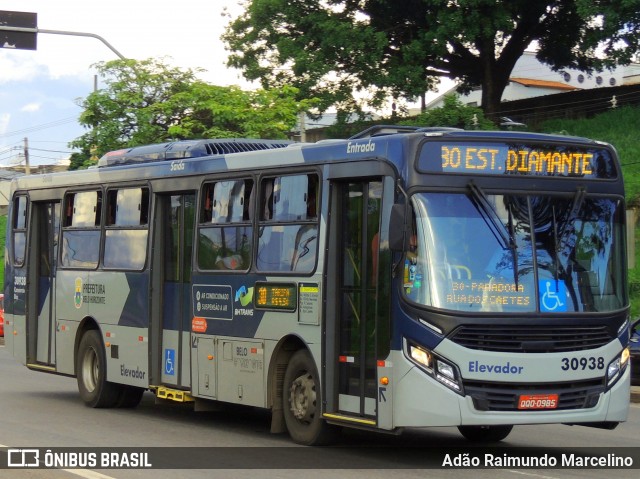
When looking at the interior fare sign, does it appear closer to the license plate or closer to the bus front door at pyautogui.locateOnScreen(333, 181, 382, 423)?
the bus front door at pyautogui.locateOnScreen(333, 181, 382, 423)

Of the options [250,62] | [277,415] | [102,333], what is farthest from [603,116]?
[277,415]

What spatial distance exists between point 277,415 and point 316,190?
247cm

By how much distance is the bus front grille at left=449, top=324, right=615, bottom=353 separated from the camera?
1077 centimetres

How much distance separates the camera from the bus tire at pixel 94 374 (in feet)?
55.1

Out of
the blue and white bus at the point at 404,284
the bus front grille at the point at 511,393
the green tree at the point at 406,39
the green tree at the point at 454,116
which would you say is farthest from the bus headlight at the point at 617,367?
the green tree at the point at 406,39

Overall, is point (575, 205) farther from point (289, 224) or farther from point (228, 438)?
point (228, 438)

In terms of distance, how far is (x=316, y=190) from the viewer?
12.6 metres

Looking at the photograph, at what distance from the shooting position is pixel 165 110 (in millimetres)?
29406

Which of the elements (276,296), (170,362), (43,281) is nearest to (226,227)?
(276,296)

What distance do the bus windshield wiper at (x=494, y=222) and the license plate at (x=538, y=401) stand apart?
1.21 m

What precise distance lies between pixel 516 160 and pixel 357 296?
201cm

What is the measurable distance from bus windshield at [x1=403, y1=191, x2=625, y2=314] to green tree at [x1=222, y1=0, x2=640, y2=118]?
92.0ft

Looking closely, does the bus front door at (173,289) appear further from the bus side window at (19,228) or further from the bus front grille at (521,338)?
the bus front grille at (521,338)

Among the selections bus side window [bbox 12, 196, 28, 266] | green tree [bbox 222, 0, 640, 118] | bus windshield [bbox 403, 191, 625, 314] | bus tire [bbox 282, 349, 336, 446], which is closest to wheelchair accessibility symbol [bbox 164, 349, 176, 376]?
bus tire [bbox 282, 349, 336, 446]
